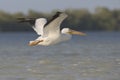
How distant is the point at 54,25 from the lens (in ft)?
45.7

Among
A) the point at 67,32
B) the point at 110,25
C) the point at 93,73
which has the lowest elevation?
the point at 110,25

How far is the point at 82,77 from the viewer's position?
13.6 m

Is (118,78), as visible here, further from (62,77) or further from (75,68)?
(75,68)

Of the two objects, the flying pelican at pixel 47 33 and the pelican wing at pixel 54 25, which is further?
the flying pelican at pixel 47 33

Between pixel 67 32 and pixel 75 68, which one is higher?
pixel 67 32

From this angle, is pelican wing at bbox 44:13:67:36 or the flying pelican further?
the flying pelican

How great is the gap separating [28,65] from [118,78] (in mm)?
3996

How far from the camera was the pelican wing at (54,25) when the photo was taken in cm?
1291

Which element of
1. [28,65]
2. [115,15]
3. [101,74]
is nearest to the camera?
[101,74]

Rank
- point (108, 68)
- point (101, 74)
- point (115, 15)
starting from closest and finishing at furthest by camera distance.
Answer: point (101, 74)
point (108, 68)
point (115, 15)

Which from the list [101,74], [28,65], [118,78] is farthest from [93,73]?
[28,65]

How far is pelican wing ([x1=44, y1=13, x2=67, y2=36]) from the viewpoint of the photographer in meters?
12.9

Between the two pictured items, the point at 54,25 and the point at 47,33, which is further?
the point at 47,33

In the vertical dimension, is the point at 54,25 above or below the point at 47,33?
above
